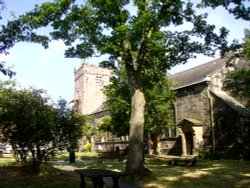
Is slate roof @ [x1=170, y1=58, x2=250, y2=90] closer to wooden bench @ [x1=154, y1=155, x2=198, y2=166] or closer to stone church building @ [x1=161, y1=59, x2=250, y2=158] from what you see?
stone church building @ [x1=161, y1=59, x2=250, y2=158]

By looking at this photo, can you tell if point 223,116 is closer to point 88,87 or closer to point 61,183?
point 61,183

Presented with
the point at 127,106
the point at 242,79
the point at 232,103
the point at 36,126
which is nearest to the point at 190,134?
the point at 232,103

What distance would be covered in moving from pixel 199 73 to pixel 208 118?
5997 millimetres

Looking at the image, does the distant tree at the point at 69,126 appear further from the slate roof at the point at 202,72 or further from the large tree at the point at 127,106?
the slate roof at the point at 202,72

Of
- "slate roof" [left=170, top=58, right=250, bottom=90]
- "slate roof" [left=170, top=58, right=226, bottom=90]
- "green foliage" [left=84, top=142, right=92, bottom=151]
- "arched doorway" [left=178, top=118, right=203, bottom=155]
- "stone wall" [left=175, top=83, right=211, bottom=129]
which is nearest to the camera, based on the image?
"arched doorway" [left=178, top=118, right=203, bottom=155]

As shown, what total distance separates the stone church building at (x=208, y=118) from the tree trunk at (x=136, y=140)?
14752mm

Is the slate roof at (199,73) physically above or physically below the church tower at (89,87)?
below

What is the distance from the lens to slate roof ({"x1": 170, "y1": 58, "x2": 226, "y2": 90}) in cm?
3317

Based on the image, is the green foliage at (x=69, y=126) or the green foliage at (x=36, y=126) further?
the green foliage at (x=69, y=126)

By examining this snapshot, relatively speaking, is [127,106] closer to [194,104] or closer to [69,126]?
[194,104]

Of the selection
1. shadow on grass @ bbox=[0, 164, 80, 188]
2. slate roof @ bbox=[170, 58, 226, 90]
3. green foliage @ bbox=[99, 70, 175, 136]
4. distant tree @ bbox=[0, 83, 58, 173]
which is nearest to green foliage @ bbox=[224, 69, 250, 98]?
green foliage @ bbox=[99, 70, 175, 136]

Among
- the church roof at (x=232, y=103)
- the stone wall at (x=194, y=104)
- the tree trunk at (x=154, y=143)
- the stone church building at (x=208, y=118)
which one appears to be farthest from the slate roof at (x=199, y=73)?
the tree trunk at (x=154, y=143)

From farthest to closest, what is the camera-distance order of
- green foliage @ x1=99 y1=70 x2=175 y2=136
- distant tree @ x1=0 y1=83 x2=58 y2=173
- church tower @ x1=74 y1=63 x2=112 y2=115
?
church tower @ x1=74 y1=63 x2=112 y2=115 → green foliage @ x1=99 y1=70 x2=175 y2=136 → distant tree @ x1=0 y1=83 x2=58 y2=173

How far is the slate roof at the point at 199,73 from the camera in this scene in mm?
33175
